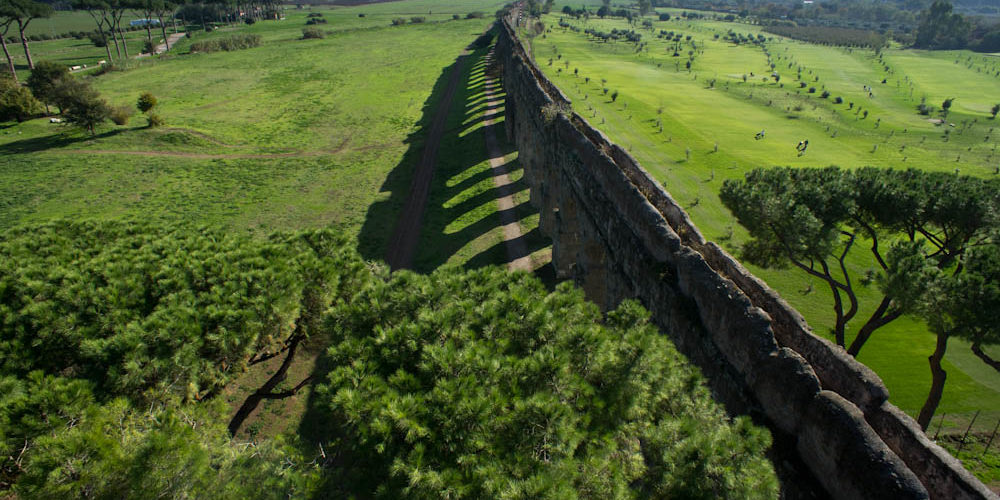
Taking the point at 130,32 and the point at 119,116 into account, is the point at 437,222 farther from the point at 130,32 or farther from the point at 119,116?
the point at 130,32

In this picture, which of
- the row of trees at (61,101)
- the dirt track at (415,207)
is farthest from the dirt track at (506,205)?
the row of trees at (61,101)

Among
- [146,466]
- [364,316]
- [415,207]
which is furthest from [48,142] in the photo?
[146,466]

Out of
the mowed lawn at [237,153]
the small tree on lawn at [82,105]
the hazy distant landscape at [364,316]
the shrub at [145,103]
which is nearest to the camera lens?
the hazy distant landscape at [364,316]

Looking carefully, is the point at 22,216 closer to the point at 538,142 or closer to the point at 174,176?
the point at 174,176

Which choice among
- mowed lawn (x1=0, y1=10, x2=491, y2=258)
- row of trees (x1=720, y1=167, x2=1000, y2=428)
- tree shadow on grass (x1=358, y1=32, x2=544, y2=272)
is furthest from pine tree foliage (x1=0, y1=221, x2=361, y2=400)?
row of trees (x1=720, y1=167, x2=1000, y2=428)

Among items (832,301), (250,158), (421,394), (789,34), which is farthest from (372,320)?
Answer: (789,34)

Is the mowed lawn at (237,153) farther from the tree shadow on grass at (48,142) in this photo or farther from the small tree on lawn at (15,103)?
the small tree on lawn at (15,103)

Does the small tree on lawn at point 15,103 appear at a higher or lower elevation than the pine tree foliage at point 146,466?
higher
